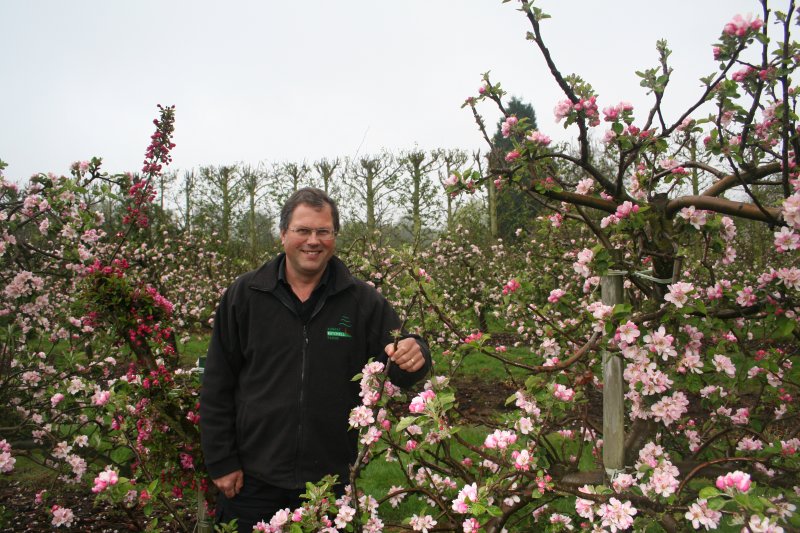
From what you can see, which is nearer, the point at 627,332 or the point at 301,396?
the point at 627,332

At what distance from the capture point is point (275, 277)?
2.59 m

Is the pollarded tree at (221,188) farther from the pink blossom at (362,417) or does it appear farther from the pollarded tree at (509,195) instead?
the pink blossom at (362,417)

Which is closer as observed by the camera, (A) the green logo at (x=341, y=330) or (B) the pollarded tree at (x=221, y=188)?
(A) the green logo at (x=341, y=330)

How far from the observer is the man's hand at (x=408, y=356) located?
2092mm

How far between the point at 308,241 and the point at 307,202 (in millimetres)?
182

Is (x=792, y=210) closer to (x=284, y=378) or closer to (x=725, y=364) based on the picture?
(x=725, y=364)

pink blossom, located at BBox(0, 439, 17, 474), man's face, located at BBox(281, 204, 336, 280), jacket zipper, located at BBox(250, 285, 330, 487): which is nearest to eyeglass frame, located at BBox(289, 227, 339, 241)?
man's face, located at BBox(281, 204, 336, 280)

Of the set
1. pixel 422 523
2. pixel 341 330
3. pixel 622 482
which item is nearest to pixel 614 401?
pixel 622 482

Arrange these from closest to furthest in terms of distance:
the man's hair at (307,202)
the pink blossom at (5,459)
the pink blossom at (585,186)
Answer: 1. the pink blossom at (585,186)
2. the man's hair at (307,202)
3. the pink blossom at (5,459)

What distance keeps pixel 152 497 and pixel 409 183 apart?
63.1ft

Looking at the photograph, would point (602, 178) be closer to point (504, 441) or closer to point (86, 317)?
point (504, 441)

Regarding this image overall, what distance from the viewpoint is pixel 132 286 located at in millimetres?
2912

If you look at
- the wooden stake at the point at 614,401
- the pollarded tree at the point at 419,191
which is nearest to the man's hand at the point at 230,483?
the wooden stake at the point at 614,401

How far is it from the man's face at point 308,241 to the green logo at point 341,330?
0.26 metres
